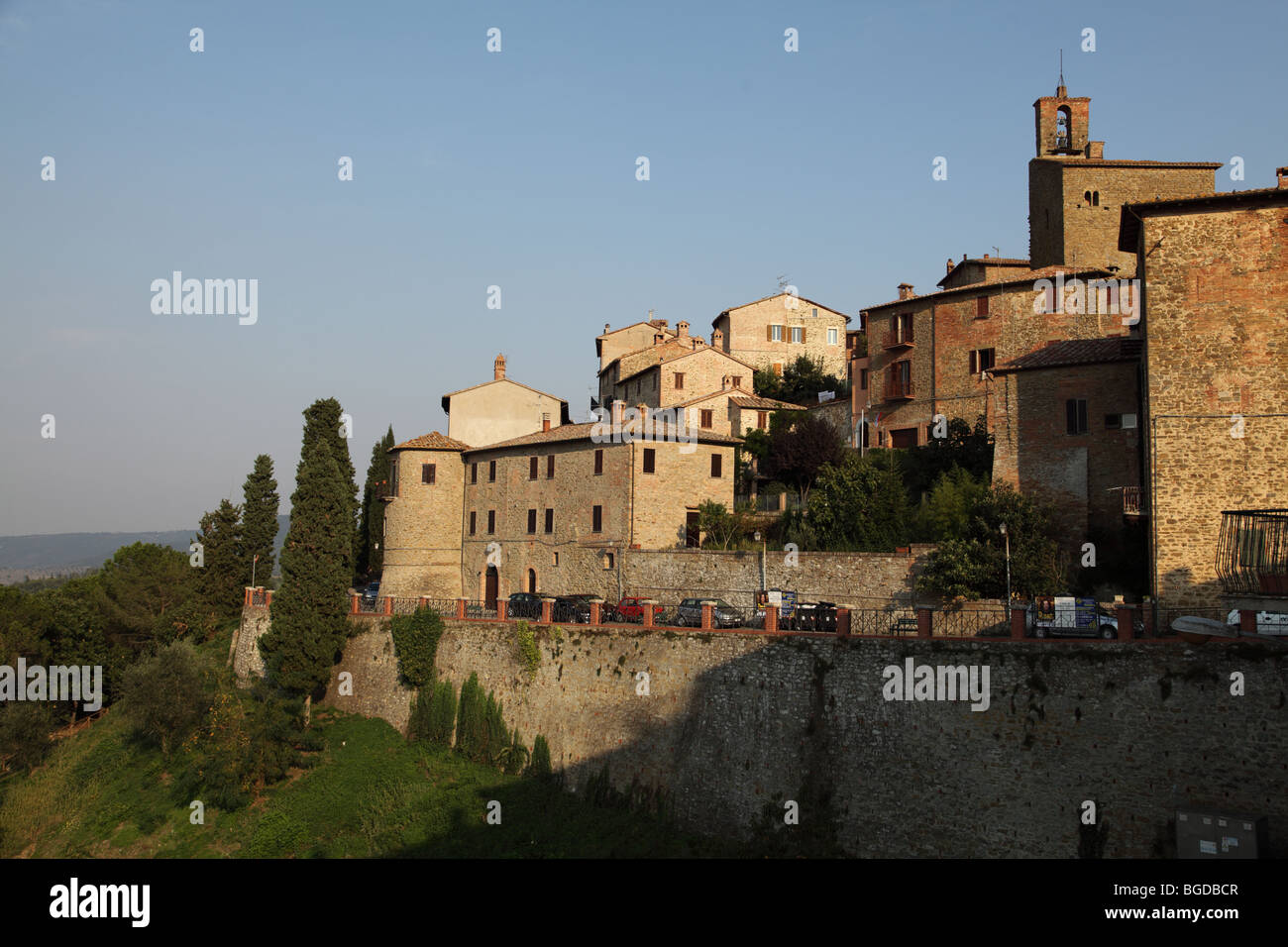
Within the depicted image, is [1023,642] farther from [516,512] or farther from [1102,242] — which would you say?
[1102,242]

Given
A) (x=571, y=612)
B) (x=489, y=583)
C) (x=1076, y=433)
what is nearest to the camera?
(x=571, y=612)

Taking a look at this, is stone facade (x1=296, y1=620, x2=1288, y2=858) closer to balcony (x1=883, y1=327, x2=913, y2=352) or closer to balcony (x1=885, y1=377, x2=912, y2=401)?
balcony (x1=885, y1=377, x2=912, y2=401)

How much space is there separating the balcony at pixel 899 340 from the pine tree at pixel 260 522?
35.2 metres

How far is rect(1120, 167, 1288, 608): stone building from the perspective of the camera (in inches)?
906

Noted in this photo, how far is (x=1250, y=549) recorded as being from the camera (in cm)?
2228

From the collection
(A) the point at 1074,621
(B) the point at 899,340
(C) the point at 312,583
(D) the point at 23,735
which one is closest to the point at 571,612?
(C) the point at 312,583

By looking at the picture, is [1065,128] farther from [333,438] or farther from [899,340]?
[333,438]

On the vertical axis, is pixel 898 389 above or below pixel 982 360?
below

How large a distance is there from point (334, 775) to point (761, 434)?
2440 centimetres

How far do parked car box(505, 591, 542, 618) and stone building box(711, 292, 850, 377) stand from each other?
108 feet

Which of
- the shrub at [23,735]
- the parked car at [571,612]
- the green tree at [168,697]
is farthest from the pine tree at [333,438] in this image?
the shrub at [23,735]

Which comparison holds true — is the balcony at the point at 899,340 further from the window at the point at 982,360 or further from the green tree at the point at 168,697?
the green tree at the point at 168,697

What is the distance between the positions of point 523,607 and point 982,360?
76.2ft

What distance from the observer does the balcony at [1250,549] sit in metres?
21.6
